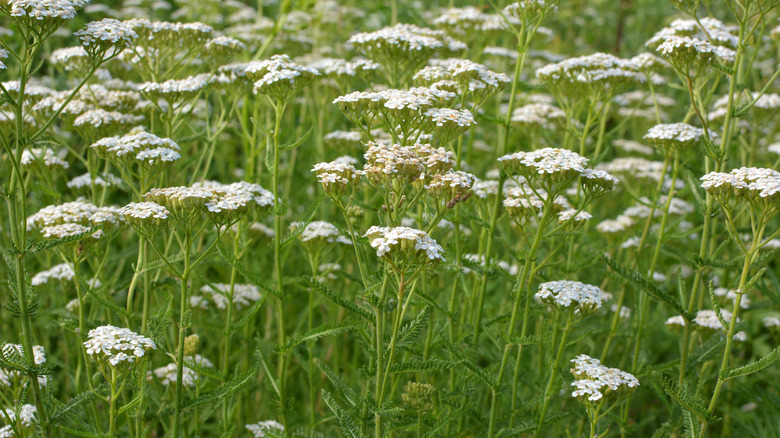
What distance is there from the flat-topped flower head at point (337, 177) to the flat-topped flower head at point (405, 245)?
33 cm

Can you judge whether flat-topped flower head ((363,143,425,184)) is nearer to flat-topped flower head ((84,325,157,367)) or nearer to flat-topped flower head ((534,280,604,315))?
flat-topped flower head ((534,280,604,315))

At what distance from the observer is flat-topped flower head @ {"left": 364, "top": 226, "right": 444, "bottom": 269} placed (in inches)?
101

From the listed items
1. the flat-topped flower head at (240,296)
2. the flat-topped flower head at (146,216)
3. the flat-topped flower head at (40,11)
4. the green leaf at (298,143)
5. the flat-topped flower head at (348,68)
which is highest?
the flat-topped flower head at (40,11)

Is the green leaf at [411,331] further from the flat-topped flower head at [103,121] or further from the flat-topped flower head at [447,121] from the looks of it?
the flat-topped flower head at [103,121]

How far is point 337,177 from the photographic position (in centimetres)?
289

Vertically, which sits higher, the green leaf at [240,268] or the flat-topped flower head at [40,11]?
the flat-topped flower head at [40,11]

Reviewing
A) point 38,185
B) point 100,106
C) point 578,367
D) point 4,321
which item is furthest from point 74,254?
point 578,367

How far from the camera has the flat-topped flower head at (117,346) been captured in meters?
2.80

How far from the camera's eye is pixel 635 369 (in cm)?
380

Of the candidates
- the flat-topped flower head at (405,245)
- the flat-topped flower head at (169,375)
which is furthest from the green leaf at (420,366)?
the flat-topped flower head at (169,375)

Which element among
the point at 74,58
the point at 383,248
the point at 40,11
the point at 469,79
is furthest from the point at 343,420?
the point at 74,58

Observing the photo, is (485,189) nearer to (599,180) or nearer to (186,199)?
(599,180)

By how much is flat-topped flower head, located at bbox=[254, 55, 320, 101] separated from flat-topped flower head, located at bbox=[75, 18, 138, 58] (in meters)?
0.65

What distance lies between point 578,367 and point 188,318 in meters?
1.81
